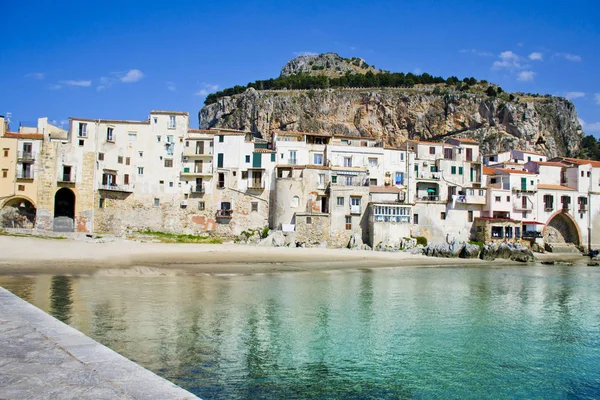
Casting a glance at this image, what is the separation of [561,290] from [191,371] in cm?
2650

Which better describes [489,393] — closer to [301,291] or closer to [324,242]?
[301,291]

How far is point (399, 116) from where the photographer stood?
104000 millimetres

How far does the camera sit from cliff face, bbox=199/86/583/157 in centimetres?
10031

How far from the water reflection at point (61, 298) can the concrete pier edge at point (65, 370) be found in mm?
8235

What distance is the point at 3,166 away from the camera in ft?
156

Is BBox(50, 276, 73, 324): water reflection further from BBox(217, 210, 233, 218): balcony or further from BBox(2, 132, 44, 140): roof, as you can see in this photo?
BBox(2, 132, 44, 140): roof

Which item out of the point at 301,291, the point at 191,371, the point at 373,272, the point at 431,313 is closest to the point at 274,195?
the point at 373,272

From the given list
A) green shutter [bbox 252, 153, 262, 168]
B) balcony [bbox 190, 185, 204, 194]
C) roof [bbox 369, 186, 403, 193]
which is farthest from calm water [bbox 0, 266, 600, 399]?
green shutter [bbox 252, 153, 262, 168]

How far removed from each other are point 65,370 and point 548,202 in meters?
67.2

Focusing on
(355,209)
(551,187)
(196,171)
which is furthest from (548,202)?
(196,171)

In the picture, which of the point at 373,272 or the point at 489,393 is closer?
the point at 489,393

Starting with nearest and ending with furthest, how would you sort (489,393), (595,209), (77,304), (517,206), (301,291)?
(489,393) < (77,304) < (301,291) < (517,206) < (595,209)

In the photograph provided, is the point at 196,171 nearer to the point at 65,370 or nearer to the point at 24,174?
the point at 24,174

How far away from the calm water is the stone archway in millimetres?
38311
